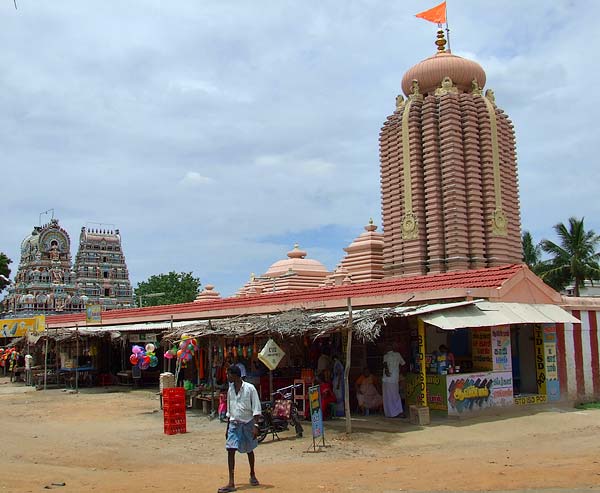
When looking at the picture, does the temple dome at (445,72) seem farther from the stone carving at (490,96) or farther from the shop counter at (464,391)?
the shop counter at (464,391)

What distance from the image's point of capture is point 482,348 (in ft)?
46.5

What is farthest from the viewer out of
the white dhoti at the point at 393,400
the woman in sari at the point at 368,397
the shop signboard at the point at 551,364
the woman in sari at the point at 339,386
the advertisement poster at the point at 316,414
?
the shop signboard at the point at 551,364

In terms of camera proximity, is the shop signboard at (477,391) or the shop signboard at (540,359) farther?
the shop signboard at (540,359)

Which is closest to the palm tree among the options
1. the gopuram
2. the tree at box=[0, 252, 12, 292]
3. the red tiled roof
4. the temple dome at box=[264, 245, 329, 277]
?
the temple dome at box=[264, 245, 329, 277]

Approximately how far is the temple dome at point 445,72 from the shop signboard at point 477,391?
518 inches

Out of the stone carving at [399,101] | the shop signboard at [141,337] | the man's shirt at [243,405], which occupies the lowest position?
the man's shirt at [243,405]

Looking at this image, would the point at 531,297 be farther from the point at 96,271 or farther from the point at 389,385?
the point at 96,271

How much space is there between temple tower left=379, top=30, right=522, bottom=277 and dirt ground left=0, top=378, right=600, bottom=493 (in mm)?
8729

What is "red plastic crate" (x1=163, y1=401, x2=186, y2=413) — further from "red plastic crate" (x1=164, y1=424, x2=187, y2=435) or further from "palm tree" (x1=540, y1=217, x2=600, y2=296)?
"palm tree" (x1=540, y1=217, x2=600, y2=296)

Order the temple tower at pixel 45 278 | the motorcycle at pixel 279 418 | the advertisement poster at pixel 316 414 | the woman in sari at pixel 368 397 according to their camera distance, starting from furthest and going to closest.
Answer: the temple tower at pixel 45 278 → the woman in sari at pixel 368 397 → the motorcycle at pixel 279 418 → the advertisement poster at pixel 316 414

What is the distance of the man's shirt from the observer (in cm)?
802

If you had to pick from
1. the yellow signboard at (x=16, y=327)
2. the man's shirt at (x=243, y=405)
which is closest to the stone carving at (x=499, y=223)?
the man's shirt at (x=243, y=405)

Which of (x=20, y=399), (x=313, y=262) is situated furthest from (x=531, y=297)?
(x=313, y=262)

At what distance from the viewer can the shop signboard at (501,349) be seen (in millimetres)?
13930
